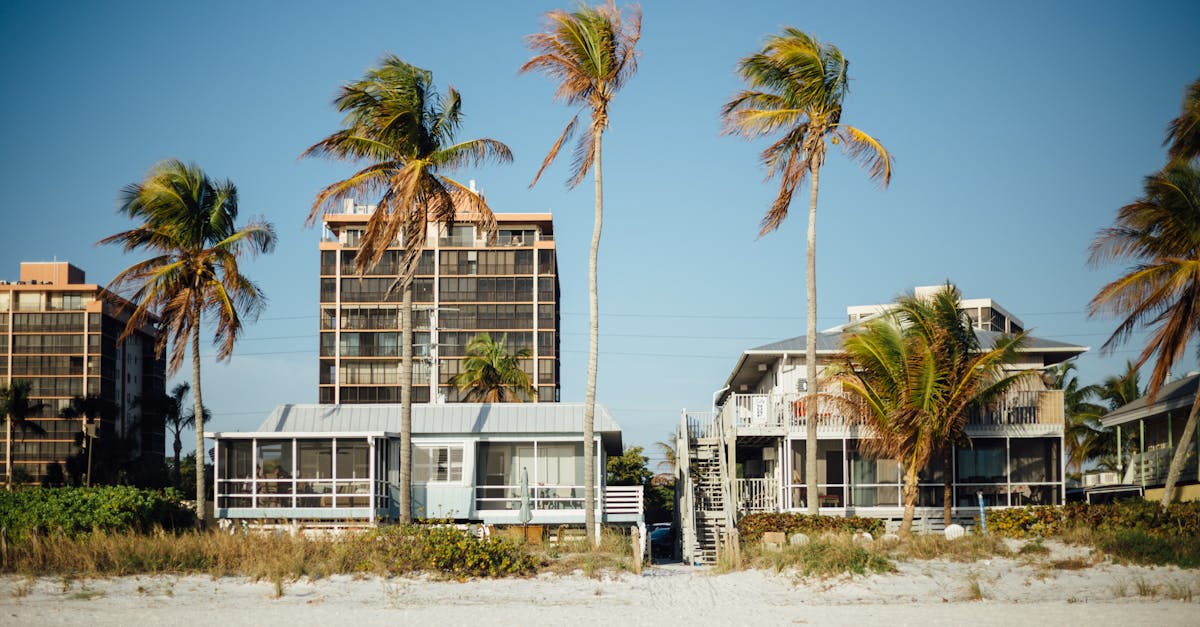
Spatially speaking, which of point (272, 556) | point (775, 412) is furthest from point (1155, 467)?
point (272, 556)

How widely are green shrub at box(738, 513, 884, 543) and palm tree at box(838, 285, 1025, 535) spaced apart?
1.08 meters

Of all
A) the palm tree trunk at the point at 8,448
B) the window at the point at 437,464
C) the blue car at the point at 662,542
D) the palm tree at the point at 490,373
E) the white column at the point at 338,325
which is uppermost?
the white column at the point at 338,325

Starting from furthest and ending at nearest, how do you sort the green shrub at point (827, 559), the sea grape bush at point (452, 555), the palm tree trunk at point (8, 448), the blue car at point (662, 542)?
the palm tree trunk at point (8, 448) → the blue car at point (662, 542) → the sea grape bush at point (452, 555) → the green shrub at point (827, 559)

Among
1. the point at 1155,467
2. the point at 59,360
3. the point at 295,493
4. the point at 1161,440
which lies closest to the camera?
the point at 295,493

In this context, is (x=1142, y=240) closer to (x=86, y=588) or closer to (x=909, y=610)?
(x=909, y=610)

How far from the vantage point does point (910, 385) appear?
29.2 meters

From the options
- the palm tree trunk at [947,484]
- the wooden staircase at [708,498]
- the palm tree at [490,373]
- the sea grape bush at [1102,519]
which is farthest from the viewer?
the palm tree at [490,373]

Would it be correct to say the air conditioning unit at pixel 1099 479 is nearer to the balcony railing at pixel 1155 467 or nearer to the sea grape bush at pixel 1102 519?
the balcony railing at pixel 1155 467

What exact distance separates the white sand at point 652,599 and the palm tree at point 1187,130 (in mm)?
13011

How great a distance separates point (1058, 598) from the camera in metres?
21.3

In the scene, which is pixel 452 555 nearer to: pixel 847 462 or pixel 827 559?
pixel 827 559

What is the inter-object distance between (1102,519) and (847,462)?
8920mm

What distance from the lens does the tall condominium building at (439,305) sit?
3839 inches

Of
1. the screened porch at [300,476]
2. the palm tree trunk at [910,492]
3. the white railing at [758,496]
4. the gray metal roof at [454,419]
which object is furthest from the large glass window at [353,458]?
the palm tree trunk at [910,492]
